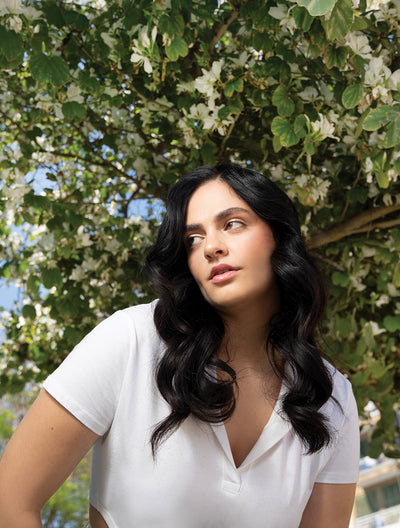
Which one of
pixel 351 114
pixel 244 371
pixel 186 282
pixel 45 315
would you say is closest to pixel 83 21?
pixel 351 114

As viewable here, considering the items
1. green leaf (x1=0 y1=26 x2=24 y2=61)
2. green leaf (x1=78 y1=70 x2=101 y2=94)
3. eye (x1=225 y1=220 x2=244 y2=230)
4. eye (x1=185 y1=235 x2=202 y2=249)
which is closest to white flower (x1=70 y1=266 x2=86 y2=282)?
green leaf (x1=78 y1=70 x2=101 y2=94)

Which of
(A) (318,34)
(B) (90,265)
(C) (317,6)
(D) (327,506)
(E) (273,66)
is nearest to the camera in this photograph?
(C) (317,6)

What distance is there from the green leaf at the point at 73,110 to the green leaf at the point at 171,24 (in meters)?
0.58

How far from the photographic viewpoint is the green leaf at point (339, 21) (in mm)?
1522

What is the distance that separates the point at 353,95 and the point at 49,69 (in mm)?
940

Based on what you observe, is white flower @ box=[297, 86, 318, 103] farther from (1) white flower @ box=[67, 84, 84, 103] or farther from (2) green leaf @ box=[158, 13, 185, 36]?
(1) white flower @ box=[67, 84, 84, 103]

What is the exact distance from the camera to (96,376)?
Result: 5.03ft

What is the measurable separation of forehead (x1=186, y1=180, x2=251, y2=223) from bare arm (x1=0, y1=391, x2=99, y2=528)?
59cm

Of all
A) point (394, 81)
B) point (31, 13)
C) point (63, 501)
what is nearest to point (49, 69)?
point (31, 13)

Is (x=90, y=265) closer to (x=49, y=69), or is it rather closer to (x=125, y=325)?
(x=49, y=69)

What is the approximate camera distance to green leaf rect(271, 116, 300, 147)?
87.3 inches

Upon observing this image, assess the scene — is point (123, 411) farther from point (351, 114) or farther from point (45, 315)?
point (45, 315)

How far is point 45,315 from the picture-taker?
394 cm

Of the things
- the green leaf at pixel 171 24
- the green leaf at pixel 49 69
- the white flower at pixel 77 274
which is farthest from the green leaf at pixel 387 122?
the white flower at pixel 77 274
